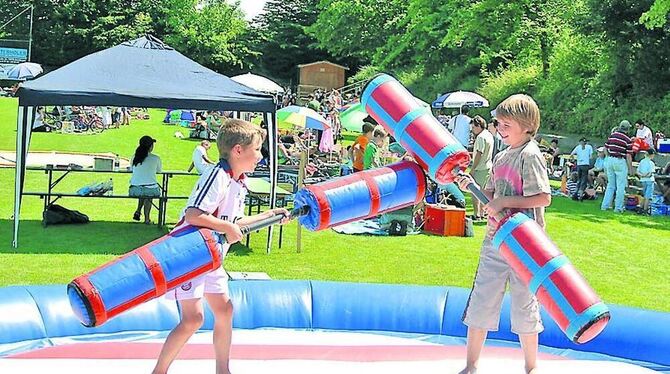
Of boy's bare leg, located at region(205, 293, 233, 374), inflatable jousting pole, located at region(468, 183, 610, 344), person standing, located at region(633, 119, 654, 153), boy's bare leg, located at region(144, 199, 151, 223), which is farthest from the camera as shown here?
person standing, located at region(633, 119, 654, 153)

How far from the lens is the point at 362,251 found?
9.78 meters

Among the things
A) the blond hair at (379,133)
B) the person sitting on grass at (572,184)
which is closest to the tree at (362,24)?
the person sitting on grass at (572,184)

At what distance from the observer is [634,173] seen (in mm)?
16906

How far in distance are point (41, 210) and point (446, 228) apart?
546 cm

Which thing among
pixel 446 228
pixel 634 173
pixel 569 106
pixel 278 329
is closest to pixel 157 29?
pixel 569 106

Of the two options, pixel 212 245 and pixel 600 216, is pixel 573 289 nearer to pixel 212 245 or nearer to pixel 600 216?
pixel 212 245

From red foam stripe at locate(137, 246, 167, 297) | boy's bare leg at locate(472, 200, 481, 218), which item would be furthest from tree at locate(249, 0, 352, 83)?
red foam stripe at locate(137, 246, 167, 297)

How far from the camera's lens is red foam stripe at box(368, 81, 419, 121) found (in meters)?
4.90

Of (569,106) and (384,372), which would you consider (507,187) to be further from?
(569,106)

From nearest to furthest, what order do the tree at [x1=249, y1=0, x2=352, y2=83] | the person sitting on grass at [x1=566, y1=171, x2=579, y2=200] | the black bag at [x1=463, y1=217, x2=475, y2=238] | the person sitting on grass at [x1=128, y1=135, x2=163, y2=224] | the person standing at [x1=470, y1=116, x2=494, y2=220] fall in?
1. the person sitting on grass at [x1=128, y1=135, x2=163, y2=224]
2. the black bag at [x1=463, y1=217, x2=475, y2=238]
3. the person standing at [x1=470, y1=116, x2=494, y2=220]
4. the person sitting on grass at [x1=566, y1=171, x2=579, y2=200]
5. the tree at [x1=249, y1=0, x2=352, y2=83]

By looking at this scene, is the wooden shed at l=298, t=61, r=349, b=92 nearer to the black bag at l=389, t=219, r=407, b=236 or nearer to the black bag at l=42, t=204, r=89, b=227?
the black bag at l=389, t=219, r=407, b=236

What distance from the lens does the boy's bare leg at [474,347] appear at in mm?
4875

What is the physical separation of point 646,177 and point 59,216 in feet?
30.6

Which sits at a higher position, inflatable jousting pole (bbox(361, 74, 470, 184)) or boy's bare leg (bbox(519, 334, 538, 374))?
inflatable jousting pole (bbox(361, 74, 470, 184))
